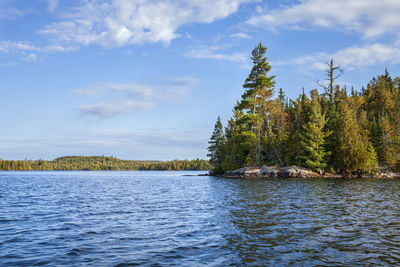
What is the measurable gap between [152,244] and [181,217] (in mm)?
6574

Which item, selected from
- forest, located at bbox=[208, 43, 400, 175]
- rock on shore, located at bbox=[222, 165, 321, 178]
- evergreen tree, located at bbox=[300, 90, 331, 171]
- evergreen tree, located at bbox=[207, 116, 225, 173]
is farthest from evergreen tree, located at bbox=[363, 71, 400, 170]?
evergreen tree, located at bbox=[207, 116, 225, 173]

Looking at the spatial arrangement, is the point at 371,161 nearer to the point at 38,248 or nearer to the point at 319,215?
the point at 319,215

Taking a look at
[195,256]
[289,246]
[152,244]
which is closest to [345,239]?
[289,246]

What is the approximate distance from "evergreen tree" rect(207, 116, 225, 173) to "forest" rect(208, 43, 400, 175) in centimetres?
699

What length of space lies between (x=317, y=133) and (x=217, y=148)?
3840cm

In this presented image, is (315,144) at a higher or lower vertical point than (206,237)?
higher

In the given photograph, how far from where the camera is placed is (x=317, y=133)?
68938mm

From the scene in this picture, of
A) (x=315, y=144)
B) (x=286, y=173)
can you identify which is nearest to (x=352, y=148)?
(x=315, y=144)

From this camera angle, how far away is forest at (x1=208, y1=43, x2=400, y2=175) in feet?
222

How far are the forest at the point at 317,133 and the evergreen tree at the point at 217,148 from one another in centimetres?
699

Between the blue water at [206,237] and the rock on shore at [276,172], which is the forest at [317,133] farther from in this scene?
the blue water at [206,237]

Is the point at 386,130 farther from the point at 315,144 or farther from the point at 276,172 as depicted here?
the point at 276,172

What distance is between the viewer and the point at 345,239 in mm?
12383

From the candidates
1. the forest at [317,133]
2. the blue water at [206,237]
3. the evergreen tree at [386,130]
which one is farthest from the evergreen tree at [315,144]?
the blue water at [206,237]
